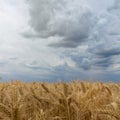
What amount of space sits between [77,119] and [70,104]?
314 millimetres

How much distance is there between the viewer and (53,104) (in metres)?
5.21

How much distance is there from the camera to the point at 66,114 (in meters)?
4.86

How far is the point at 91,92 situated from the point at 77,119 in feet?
5.55

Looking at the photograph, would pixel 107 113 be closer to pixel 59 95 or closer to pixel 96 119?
pixel 96 119

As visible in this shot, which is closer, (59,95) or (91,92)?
(59,95)

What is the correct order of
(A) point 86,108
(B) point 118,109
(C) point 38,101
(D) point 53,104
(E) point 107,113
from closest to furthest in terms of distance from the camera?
1. (E) point 107,113
2. (B) point 118,109
3. (A) point 86,108
4. (D) point 53,104
5. (C) point 38,101

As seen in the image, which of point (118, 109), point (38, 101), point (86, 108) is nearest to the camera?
point (118, 109)

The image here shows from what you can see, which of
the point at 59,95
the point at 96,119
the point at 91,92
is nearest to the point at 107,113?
the point at 96,119

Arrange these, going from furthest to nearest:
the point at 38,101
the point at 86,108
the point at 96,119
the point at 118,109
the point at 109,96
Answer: the point at 109,96 → the point at 38,101 → the point at 86,108 → the point at 96,119 → the point at 118,109

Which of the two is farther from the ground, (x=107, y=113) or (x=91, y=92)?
(x=91, y=92)

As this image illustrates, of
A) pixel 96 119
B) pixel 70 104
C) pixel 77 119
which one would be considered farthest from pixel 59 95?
pixel 96 119

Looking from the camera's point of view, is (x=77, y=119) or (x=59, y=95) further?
(x=59, y=95)

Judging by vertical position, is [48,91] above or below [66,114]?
above

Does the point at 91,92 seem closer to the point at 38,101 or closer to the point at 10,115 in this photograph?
the point at 38,101
